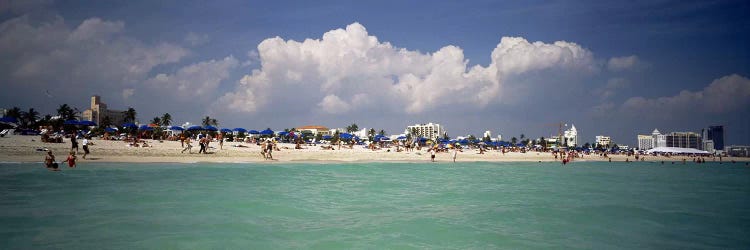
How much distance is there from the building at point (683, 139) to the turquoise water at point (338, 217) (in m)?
A: 220

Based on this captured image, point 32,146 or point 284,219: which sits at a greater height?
point 32,146

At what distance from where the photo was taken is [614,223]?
9992 millimetres

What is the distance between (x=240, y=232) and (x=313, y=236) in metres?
1.64

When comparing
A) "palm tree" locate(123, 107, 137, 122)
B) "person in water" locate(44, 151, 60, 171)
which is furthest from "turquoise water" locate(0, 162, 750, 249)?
"palm tree" locate(123, 107, 137, 122)

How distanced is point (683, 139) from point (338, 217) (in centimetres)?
24017

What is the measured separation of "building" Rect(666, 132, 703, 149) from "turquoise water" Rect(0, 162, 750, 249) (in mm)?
219823

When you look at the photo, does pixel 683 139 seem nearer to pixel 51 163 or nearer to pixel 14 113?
pixel 51 163

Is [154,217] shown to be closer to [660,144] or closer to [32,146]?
[32,146]

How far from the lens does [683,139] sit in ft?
616

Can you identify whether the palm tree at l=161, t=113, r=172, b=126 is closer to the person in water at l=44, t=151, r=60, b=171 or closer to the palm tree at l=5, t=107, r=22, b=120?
the palm tree at l=5, t=107, r=22, b=120

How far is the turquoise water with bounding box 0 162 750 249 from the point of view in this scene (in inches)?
288

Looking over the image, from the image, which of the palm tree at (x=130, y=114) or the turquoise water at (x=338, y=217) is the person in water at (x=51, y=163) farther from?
the palm tree at (x=130, y=114)

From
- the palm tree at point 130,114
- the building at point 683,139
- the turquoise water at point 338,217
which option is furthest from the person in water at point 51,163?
the building at point 683,139

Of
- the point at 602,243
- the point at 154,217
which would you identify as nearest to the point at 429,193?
the point at 602,243
